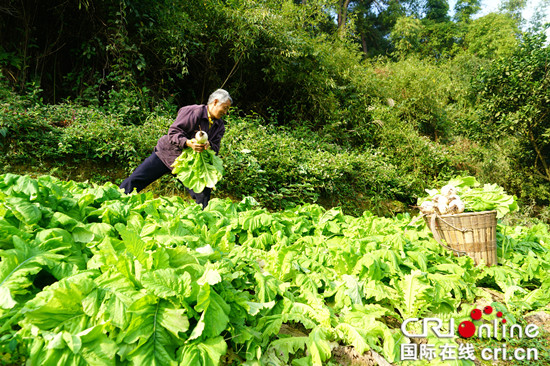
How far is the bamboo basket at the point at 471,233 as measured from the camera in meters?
3.06

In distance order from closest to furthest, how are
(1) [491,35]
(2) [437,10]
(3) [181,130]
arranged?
1. (3) [181,130]
2. (1) [491,35]
3. (2) [437,10]

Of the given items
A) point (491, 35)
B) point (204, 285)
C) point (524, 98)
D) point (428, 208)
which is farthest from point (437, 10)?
point (204, 285)

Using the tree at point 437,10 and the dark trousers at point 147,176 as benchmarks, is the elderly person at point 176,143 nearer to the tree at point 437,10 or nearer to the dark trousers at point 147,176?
the dark trousers at point 147,176

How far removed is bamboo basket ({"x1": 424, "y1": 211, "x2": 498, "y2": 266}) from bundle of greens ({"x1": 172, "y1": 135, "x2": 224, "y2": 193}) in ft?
7.72

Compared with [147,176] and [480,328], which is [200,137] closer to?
[147,176]

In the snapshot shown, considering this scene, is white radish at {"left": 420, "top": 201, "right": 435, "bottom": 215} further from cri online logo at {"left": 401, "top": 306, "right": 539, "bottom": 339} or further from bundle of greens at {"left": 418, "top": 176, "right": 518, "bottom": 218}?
cri online logo at {"left": 401, "top": 306, "right": 539, "bottom": 339}

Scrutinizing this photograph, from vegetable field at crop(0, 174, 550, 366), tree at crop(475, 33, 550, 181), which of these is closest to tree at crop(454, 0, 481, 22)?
tree at crop(475, 33, 550, 181)

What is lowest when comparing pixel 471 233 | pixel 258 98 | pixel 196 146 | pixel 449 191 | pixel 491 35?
pixel 471 233

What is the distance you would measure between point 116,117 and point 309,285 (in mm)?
5502

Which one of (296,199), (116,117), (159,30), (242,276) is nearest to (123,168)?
(116,117)

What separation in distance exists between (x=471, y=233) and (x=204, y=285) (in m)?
2.72

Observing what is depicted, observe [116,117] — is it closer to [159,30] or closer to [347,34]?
[159,30]

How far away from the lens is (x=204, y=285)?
1.31 meters

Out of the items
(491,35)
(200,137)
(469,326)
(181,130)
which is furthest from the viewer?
(491,35)
